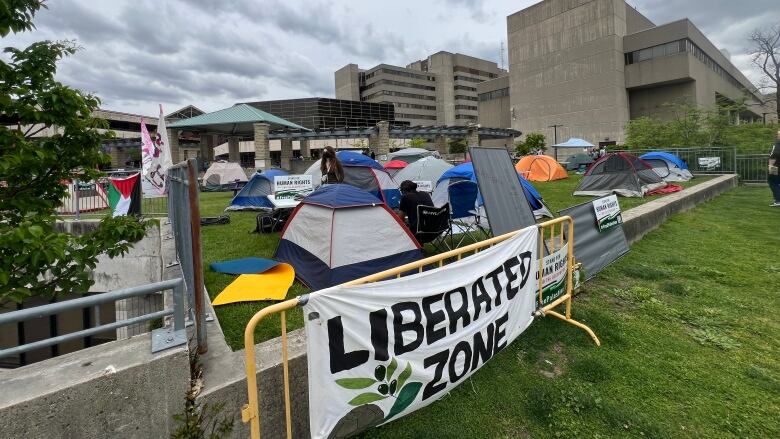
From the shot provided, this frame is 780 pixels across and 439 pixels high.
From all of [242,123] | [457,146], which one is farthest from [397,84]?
[242,123]

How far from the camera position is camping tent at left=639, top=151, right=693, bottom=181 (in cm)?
1594

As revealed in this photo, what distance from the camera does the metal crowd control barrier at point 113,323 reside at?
1.66 metres

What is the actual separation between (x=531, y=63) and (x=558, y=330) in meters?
61.7

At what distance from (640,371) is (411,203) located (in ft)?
13.8

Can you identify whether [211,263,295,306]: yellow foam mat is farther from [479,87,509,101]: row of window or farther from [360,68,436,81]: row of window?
[360,68,436,81]: row of window

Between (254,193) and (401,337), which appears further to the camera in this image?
(254,193)

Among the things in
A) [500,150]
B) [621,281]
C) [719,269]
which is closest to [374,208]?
[500,150]

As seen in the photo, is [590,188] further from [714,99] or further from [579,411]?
[714,99]

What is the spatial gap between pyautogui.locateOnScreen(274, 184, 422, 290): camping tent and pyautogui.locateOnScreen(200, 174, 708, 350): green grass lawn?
393 millimetres

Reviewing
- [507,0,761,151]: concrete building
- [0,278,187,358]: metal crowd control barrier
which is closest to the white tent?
[0,278,187,358]: metal crowd control barrier

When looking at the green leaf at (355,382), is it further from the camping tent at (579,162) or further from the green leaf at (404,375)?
the camping tent at (579,162)

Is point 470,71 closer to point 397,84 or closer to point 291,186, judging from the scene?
point 397,84

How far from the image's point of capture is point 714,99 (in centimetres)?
4997

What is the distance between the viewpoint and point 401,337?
7.74 ft
